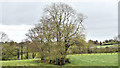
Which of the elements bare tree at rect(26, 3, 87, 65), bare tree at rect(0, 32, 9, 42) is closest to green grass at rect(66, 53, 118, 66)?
bare tree at rect(26, 3, 87, 65)

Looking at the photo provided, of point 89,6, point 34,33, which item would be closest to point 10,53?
point 34,33

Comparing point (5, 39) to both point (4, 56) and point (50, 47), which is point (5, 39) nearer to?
point (4, 56)

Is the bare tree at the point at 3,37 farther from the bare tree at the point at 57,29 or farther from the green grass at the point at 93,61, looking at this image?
the green grass at the point at 93,61

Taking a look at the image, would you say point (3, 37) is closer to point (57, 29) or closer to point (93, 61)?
point (57, 29)

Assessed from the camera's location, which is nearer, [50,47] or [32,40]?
[50,47]

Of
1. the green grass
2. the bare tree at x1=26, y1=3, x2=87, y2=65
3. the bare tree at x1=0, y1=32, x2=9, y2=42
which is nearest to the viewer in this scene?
the bare tree at x1=26, y1=3, x2=87, y2=65

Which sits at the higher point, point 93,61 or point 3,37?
point 3,37

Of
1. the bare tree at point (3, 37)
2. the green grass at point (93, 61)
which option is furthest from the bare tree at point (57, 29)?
the bare tree at point (3, 37)

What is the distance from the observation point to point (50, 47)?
742 inches

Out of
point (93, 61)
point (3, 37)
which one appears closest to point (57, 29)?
point (93, 61)

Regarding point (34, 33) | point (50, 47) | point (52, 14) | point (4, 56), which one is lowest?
point (4, 56)

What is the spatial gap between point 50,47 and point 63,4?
9156mm

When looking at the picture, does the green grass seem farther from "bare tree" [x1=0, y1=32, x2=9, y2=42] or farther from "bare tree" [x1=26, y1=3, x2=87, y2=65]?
"bare tree" [x1=0, y1=32, x2=9, y2=42]

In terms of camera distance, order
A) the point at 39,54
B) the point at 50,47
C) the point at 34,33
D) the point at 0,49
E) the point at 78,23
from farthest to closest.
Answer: the point at 0,49 → the point at 78,23 → the point at 34,33 → the point at 39,54 → the point at 50,47
